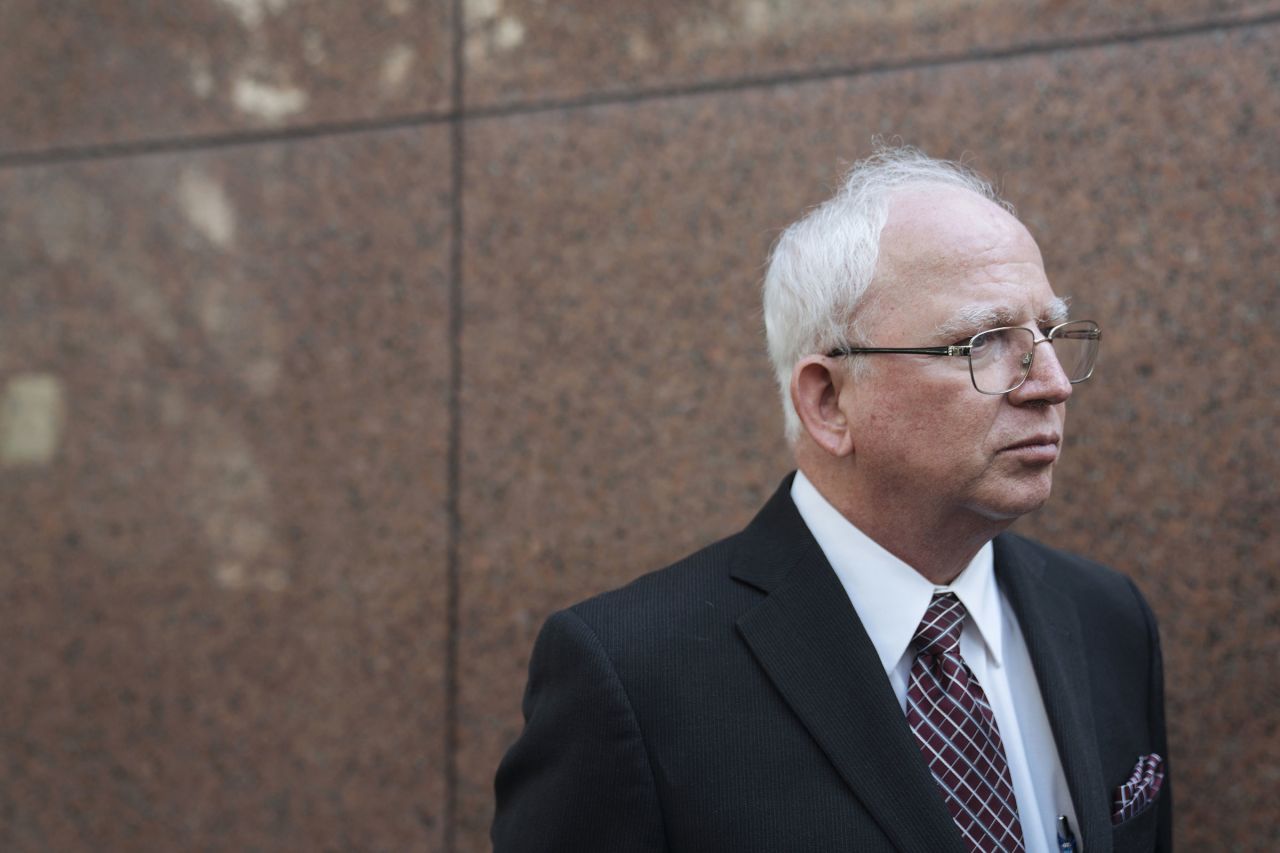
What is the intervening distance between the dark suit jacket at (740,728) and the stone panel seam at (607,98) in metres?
1.44

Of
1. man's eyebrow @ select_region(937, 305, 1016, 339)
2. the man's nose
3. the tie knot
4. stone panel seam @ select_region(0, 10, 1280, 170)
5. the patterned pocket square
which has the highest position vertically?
stone panel seam @ select_region(0, 10, 1280, 170)

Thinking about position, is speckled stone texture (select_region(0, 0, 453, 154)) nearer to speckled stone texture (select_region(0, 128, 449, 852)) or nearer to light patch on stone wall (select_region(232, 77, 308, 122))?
light patch on stone wall (select_region(232, 77, 308, 122))

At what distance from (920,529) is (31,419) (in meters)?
3.13

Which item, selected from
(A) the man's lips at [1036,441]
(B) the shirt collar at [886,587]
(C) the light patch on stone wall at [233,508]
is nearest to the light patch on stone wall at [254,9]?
(C) the light patch on stone wall at [233,508]

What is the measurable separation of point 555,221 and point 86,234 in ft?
5.54

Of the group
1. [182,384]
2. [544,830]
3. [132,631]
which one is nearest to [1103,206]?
[544,830]

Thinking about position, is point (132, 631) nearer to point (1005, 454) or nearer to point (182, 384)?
point (182, 384)

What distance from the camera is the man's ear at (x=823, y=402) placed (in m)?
2.11

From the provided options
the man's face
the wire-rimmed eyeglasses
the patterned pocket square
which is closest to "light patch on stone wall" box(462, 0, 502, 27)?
the man's face

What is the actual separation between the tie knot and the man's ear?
0.32m

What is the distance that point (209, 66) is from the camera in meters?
3.65

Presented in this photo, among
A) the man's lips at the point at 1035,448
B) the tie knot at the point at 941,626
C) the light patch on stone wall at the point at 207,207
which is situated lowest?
the tie knot at the point at 941,626

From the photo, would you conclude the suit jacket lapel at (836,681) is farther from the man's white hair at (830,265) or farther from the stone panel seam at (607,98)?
the stone panel seam at (607,98)

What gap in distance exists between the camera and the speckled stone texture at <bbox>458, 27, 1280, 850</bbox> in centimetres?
274
